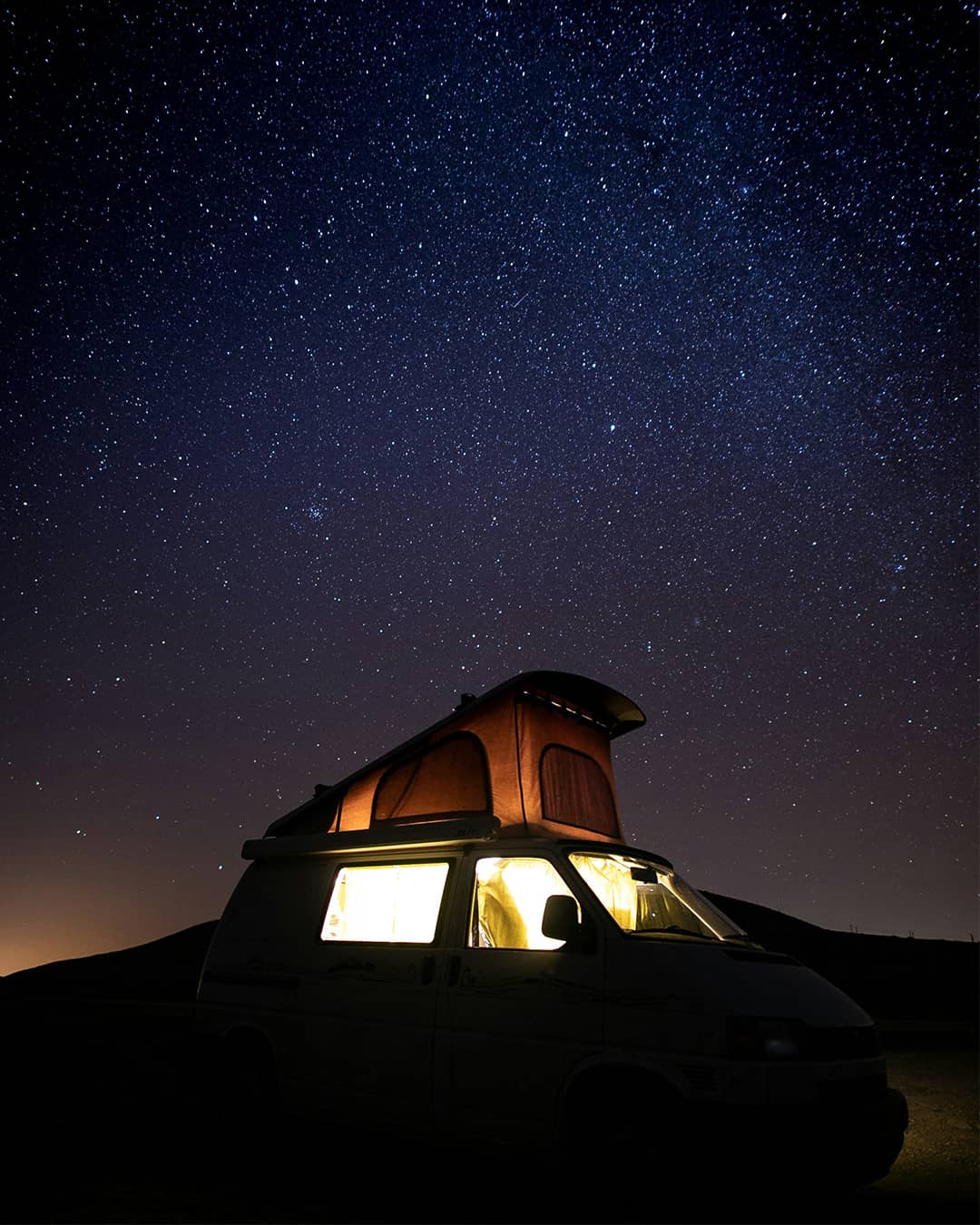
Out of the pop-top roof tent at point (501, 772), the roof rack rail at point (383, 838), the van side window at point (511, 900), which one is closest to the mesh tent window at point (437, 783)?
the pop-top roof tent at point (501, 772)

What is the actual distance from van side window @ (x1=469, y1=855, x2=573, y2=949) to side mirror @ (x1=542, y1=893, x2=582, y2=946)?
1.63 ft

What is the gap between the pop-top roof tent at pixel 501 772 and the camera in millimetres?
7484

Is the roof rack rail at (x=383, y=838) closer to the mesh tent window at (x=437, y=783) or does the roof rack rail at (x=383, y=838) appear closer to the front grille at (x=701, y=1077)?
the mesh tent window at (x=437, y=783)

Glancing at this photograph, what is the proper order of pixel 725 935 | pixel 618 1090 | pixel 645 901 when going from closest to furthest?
pixel 618 1090 → pixel 725 935 → pixel 645 901

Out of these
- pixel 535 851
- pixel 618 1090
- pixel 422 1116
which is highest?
pixel 535 851

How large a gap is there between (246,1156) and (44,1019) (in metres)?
10.9

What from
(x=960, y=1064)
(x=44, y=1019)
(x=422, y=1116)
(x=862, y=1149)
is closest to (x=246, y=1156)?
(x=422, y=1116)

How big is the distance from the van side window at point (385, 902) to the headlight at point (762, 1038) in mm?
2664

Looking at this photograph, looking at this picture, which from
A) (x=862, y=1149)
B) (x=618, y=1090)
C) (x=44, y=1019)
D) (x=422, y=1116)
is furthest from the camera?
(x=44, y=1019)

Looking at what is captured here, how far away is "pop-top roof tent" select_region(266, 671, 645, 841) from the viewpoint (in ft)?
24.6

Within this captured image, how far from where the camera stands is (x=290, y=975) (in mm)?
5883

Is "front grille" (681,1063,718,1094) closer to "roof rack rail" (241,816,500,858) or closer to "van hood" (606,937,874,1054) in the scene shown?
"van hood" (606,937,874,1054)

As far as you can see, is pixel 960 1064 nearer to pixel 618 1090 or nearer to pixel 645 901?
pixel 645 901

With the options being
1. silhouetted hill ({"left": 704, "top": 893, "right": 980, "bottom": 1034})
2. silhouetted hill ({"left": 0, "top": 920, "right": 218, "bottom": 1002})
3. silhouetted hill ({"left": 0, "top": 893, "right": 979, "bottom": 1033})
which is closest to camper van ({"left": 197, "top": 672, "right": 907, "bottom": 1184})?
silhouetted hill ({"left": 704, "top": 893, "right": 980, "bottom": 1034})
